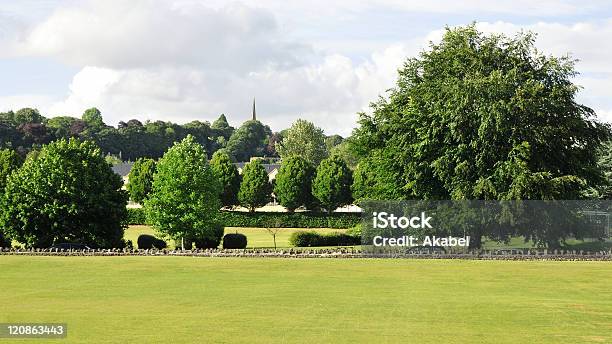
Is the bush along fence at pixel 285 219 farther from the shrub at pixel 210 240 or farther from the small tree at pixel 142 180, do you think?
the shrub at pixel 210 240

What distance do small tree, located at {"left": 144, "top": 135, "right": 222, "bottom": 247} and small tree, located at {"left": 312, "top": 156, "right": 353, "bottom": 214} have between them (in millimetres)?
37648

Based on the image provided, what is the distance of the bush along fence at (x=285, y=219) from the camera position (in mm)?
101125

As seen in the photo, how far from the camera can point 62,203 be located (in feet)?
205

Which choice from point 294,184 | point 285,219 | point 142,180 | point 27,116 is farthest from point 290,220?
point 27,116

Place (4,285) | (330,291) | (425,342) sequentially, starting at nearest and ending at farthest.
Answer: (425,342) < (330,291) < (4,285)

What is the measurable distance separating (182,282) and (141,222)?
68.8 m

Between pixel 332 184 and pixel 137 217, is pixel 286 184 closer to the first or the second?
pixel 332 184

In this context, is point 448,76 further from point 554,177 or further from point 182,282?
point 182,282

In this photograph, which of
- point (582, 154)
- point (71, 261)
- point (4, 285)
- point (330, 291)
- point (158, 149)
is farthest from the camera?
point (158, 149)

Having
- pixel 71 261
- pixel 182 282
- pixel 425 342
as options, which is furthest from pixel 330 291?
pixel 71 261

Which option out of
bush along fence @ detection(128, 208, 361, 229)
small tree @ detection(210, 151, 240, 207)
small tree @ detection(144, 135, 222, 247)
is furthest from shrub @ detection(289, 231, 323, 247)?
small tree @ detection(210, 151, 240, 207)

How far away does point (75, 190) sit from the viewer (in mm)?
62750

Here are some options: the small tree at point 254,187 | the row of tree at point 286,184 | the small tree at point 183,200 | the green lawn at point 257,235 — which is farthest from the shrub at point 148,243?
the small tree at point 254,187

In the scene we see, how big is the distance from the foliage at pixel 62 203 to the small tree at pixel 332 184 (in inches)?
1727
